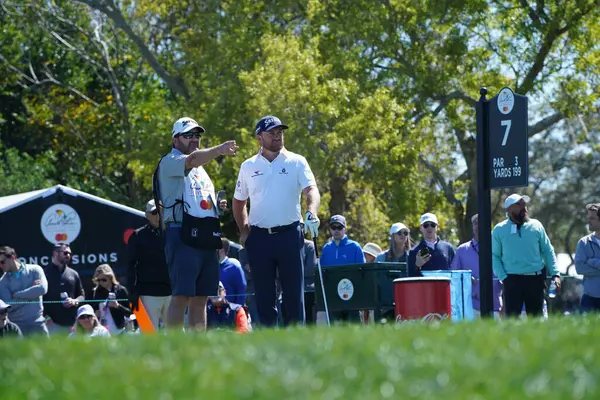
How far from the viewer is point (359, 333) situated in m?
6.18

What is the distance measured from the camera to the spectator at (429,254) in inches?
550

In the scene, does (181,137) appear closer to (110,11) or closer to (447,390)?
(447,390)

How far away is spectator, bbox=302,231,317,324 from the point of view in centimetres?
1566

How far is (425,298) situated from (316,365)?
5.56 metres

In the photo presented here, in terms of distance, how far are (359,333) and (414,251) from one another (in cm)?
800

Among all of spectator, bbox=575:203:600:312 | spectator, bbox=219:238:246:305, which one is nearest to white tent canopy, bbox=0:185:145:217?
spectator, bbox=219:238:246:305

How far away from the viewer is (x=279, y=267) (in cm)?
1032

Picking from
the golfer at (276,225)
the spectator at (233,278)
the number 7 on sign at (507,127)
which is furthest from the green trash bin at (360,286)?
the golfer at (276,225)

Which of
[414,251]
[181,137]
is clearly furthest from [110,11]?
[181,137]

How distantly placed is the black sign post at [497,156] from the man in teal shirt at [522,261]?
1.71 meters

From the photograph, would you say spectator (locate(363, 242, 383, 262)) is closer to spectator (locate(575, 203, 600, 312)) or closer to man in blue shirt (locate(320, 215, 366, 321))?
man in blue shirt (locate(320, 215, 366, 321))

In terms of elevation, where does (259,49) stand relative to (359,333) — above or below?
above

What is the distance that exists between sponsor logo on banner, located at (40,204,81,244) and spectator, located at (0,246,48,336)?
3924 mm

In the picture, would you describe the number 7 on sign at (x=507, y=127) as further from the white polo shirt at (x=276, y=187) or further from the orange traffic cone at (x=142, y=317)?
the orange traffic cone at (x=142, y=317)
